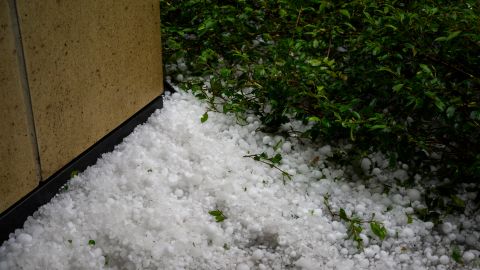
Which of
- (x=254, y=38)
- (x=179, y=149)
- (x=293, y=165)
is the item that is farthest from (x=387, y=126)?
(x=254, y=38)

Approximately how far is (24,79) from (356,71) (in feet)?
5.39

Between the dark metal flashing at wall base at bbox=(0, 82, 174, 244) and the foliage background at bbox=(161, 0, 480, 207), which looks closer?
the dark metal flashing at wall base at bbox=(0, 82, 174, 244)

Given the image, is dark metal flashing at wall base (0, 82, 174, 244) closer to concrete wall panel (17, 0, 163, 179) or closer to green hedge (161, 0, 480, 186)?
concrete wall panel (17, 0, 163, 179)

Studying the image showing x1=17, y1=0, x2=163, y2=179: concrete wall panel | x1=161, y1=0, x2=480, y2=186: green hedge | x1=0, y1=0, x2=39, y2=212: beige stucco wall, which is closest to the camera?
x1=0, y1=0, x2=39, y2=212: beige stucco wall

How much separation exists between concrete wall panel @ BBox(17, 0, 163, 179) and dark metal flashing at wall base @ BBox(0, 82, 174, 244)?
0.04 meters

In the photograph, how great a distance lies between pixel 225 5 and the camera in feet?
10.7

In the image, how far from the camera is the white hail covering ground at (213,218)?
5.89 feet

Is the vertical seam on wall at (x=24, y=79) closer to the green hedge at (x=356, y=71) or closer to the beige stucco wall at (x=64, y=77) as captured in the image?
the beige stucco wall at (x=64, y=77)

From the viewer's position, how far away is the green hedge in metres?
2.16

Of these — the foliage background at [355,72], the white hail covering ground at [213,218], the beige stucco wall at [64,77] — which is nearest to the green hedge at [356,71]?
the foliage background at [355,72]

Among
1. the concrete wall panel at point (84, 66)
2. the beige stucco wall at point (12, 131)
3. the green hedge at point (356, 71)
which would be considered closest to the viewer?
the beige stucco wall at point (12, 131)

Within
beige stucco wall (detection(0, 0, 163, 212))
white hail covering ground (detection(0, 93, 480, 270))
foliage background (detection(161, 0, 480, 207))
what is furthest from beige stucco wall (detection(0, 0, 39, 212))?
foliage background (detection(161, 0, 480, 207))

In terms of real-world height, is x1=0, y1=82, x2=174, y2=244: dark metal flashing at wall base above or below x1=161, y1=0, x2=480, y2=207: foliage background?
below

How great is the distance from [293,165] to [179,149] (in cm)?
59
